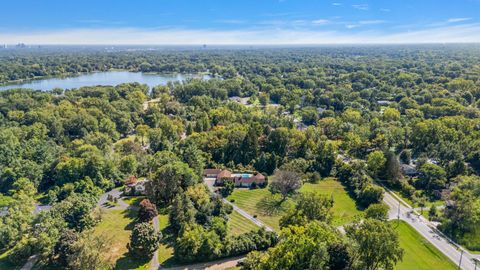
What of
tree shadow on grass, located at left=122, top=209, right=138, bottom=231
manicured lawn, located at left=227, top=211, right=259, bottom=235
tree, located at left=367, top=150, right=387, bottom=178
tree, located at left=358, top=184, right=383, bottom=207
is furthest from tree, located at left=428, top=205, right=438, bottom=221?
tree shadow on grass, located at left=122, top=209, right=138, bottom=231

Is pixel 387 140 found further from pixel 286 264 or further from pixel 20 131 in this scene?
pixel 20 131

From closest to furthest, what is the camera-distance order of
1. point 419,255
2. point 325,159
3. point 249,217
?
Result: point 419,255 → point 249,217 → point 325,159

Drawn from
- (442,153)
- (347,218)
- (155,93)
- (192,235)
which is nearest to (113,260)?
(192,235)

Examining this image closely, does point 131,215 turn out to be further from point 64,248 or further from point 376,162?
point 376,162

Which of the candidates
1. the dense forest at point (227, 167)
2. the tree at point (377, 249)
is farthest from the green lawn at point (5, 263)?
the tree at point (377, 249)

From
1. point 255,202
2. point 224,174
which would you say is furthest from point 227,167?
point 255,202
